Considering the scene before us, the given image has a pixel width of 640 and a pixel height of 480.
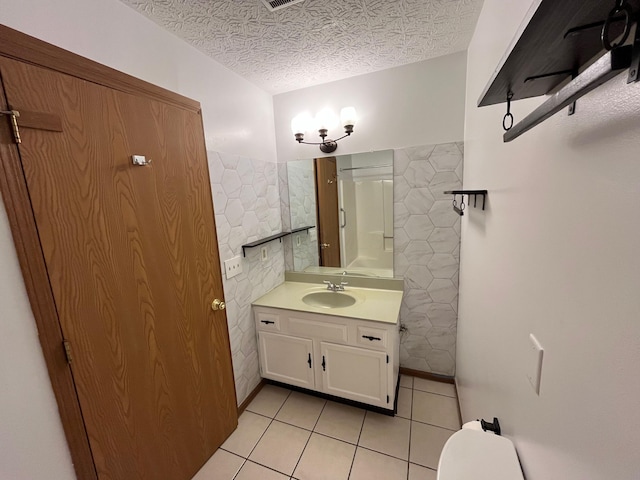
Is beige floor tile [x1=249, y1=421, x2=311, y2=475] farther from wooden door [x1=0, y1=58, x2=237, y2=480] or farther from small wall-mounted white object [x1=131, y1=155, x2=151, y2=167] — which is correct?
small wall-mounted white object [x1=131, y1=155, x2=151, y2=167]

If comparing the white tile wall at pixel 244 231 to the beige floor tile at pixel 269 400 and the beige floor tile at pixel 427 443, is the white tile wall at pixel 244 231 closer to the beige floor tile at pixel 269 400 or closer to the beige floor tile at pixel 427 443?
the beige floor tile at pixel 269 400

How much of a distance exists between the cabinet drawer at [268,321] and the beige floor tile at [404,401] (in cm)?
103

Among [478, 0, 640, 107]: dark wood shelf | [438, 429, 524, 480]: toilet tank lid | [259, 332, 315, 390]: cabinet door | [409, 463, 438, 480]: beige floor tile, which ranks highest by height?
[478, 0, 640, 107]: dark wood shelf

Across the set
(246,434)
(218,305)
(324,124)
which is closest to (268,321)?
(218,305)

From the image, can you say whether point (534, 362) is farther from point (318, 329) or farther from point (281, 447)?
point (281, 447)

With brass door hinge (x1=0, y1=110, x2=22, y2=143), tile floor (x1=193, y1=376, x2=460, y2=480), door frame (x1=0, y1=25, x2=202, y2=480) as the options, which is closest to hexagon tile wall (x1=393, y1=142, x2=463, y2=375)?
tile floor (x1=193, y1=376, x2=460, y2=480)

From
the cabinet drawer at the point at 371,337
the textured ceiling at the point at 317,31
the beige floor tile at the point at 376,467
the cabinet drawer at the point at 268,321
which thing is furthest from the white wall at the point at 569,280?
Result: the cabinet drawer at the point at 268,321

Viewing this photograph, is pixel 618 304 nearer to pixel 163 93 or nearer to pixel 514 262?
pixel 514 262

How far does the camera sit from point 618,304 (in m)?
0.40

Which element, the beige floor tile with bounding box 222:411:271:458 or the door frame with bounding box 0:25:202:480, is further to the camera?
the beige floor tile with bounding box 222:411:271:458

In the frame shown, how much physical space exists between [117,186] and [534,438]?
1.58m

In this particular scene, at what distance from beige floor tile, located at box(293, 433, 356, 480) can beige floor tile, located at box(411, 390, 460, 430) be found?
1.77 feet

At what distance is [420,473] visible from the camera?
4.61ft

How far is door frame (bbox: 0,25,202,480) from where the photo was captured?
75 cm
